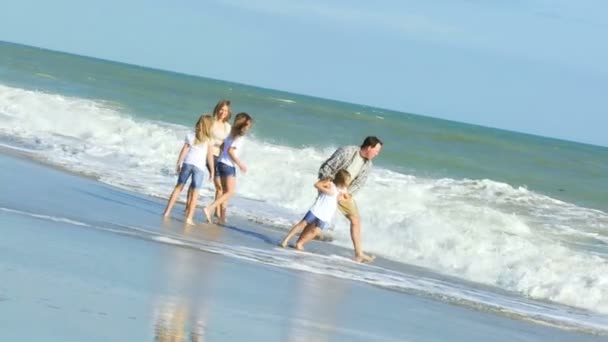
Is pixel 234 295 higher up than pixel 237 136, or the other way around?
pixel 237 136

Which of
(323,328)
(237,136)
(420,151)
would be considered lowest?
(323,328)

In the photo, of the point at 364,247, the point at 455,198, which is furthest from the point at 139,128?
the point at 364,247

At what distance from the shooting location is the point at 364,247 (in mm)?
16172

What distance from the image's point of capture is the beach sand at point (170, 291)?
729 centimetres

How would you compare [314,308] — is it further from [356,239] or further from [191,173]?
[191,173]

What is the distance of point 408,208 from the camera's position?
69.9 ft

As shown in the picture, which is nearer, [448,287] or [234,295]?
[234,295]

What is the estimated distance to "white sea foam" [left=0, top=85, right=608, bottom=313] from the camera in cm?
1582

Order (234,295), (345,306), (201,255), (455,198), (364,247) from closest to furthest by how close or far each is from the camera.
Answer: (234,295)
(345,306)
(201,255)
(364,247)
(455,198)

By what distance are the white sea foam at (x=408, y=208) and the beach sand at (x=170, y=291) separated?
289 centimetres

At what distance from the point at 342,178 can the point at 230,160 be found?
5.40ft

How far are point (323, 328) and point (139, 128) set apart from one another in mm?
21699

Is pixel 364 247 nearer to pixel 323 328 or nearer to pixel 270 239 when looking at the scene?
pixel 270 239

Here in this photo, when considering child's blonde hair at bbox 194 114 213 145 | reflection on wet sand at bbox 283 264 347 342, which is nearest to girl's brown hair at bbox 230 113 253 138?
child's blonde hair at bbox 194 114 213 145
